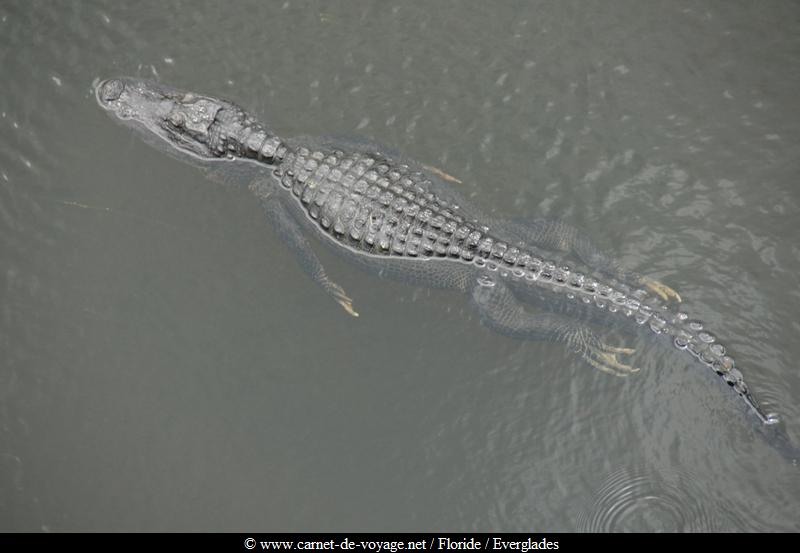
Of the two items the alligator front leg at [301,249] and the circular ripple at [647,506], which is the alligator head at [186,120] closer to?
the alligator front leg at [301,249]

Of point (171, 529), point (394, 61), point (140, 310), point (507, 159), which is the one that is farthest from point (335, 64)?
point (171, 529)

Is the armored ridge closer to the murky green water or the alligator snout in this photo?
the murky green water

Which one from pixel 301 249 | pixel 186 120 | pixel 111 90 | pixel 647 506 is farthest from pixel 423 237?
pixel 111 90

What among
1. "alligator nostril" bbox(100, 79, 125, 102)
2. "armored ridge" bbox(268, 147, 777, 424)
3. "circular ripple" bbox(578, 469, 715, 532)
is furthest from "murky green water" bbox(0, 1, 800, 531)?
"armored ridge" bbox(268, 147, 777, 424)

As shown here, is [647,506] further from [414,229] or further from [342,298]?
[342,298]

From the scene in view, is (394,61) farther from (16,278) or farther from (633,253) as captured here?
(16,278)

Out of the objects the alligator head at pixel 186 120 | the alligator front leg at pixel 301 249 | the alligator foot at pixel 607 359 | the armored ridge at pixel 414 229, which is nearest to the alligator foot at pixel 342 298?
the alligator front leg at pixel 301 249

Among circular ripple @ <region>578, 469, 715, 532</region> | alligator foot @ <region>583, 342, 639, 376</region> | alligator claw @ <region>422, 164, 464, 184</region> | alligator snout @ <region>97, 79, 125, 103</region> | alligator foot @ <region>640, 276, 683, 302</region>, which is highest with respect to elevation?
alligator claw @ <region>422, 164, 464, 184</region>
